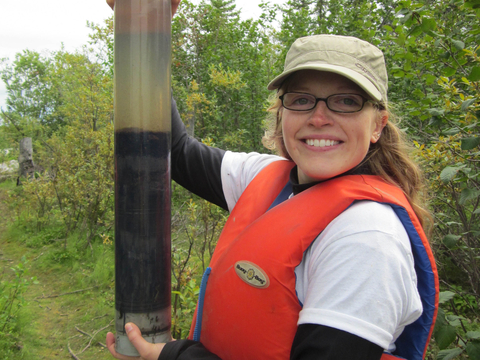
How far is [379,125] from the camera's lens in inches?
58.4

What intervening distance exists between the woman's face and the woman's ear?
0.06m

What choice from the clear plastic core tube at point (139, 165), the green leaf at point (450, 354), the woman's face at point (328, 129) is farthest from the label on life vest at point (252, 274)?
the green leaf at point (450, 354)

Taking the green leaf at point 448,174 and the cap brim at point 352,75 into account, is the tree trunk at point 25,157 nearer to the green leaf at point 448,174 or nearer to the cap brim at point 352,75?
the green leaf at point 448,174

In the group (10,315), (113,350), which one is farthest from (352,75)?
(10,315)

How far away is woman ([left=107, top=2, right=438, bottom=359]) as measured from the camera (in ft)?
3.25

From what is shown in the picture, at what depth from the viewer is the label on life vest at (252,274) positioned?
4.01 feet

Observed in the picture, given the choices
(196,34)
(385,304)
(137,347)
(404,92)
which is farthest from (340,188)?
(196,34)

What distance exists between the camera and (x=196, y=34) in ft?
23.7

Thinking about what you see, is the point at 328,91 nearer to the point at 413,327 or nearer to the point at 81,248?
the point at 413,327

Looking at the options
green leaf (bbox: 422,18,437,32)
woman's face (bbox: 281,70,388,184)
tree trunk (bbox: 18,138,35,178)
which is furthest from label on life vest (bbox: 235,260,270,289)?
Answer: tree trunk (bbox: 18,138,35,178)

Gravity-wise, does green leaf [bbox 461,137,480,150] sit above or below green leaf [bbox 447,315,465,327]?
above

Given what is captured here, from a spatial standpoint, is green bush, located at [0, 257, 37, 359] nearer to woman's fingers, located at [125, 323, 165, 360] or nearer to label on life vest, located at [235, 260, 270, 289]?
woman's fingers, located at [125, 323, 165, 360]

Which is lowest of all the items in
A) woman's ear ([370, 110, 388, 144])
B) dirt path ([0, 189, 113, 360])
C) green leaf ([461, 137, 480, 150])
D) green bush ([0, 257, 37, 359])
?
dirt path ([0, 189, 113, 360])

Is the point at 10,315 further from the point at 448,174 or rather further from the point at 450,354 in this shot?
the point at 448,174
